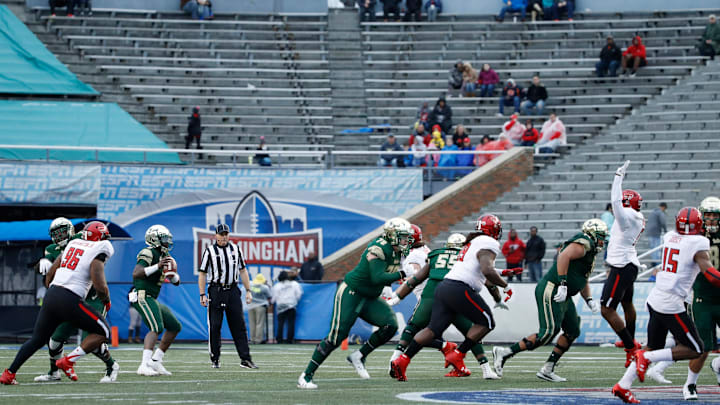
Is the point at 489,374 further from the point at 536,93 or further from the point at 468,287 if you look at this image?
the point at 536,93

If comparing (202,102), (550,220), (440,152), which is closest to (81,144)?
(202,102)

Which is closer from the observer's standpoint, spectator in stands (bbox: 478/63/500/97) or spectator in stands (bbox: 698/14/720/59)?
spectator in stands (bbox: 698/14/720/59)

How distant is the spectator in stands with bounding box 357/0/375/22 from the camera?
116 ft

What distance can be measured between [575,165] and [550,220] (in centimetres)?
228

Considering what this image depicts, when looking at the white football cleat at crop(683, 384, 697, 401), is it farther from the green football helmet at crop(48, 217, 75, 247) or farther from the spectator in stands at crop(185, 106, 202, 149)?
the spectator in stands at crop(185, 106, 202, 149)

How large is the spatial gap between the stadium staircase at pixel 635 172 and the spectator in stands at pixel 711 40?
1.73 m

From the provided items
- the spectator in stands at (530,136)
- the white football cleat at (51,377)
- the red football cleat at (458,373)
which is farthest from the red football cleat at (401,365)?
the spectator in stands at (530,136)

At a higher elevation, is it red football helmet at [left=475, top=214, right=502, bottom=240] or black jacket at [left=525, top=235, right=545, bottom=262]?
red football helmet at [left=475, top=214, right=502, bottom=240]

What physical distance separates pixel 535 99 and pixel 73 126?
39.6 ft

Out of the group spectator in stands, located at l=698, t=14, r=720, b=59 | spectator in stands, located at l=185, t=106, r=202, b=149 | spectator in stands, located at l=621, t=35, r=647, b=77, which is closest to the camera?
spectator in stands, located at l=185, t=106, r=202, b=149

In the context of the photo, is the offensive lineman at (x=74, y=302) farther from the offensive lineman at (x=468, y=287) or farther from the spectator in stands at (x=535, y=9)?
the spectator in stands at (x=535, y=9)

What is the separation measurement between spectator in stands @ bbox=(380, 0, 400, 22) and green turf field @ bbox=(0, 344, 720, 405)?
62.9 feet

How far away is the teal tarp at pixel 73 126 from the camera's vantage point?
93.2ft

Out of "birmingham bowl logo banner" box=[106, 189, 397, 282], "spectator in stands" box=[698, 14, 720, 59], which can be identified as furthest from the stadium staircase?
"birmingham bowl logo banner" box=[106, 189, 397, 282]
